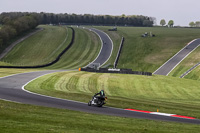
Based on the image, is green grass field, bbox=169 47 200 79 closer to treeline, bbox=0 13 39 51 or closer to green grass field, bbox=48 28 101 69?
green grass field, bbox=48 28 101 69

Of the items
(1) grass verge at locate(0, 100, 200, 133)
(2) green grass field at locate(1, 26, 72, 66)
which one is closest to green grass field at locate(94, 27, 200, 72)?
(2) green grass field at locate(1, 26, 72, 66)

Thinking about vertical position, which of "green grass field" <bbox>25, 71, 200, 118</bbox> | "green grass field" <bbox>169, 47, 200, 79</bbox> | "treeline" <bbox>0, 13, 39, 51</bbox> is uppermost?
"treeline" <bbox>0, 13, 39, 51</bbox>

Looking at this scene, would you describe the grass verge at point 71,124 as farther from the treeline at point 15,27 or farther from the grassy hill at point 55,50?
the treeline at point 15,27

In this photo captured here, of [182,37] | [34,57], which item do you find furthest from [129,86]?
[182,37]

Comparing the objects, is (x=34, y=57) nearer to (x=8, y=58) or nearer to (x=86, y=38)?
(x=8, y=58)

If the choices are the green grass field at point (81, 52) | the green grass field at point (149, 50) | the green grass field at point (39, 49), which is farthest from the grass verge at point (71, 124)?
the green grass field at point (39, 49)

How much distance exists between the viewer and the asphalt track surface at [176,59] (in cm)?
8911

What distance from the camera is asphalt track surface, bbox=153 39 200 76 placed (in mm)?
89106

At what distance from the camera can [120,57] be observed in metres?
108

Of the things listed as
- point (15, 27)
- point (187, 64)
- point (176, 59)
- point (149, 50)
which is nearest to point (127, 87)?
point (187, 64)

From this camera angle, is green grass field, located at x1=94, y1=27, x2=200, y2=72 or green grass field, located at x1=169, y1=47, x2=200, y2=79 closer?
green grass field, located at x1=169, y1=47, x2=200, y2=79

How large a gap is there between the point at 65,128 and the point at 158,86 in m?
41.3

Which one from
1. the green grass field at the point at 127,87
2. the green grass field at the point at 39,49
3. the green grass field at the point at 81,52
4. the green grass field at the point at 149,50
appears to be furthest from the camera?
the green grass field at the point at 39,49

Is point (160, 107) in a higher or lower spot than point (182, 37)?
lower
